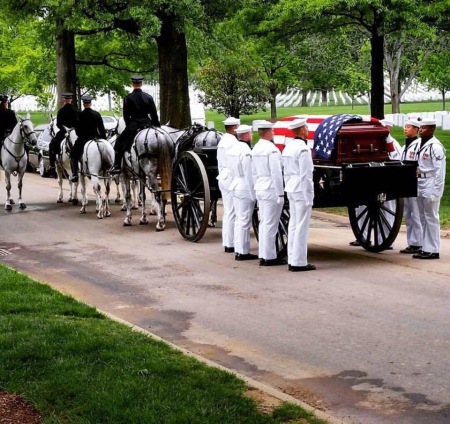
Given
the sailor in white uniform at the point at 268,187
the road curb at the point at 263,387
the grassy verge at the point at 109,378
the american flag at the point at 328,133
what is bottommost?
the road curb at the point at 263,387

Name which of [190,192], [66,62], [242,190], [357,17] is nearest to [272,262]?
[242,190]

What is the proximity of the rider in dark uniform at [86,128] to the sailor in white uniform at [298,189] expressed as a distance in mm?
8735

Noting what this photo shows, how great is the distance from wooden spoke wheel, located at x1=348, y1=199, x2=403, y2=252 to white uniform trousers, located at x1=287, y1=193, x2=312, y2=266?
4.02 feet

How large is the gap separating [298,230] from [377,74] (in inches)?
506

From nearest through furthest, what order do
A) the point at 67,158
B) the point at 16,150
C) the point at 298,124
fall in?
the point at 298,124 → the point at 67,158 → the point at 16,150

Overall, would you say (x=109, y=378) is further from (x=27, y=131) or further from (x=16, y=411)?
(x=27, y=131)

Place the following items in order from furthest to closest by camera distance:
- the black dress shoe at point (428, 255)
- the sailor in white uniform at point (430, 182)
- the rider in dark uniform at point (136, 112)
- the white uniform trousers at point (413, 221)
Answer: the rider in dark uniform at point (136, 112)
the white uniform trousers at point (413, 221)
the black dress shoe at point (428, 255)
the sailor in white uniform at point (430, 182)

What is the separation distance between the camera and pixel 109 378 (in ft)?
26.2

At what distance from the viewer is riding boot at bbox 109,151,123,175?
19.4 metres

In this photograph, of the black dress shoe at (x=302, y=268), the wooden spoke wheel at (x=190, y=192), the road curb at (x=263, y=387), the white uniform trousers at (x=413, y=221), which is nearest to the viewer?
the road curb at (x=263, y=387)

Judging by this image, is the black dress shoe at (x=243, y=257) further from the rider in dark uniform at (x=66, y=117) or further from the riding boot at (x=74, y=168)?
the rider in dark uniform at (x=66, y=117)

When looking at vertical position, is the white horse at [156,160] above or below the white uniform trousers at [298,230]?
→ above

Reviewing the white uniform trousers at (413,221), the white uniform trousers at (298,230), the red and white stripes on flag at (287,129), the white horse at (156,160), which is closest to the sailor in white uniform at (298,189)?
the white uniform trousers at (298,230)

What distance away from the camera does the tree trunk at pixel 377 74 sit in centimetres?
2495
